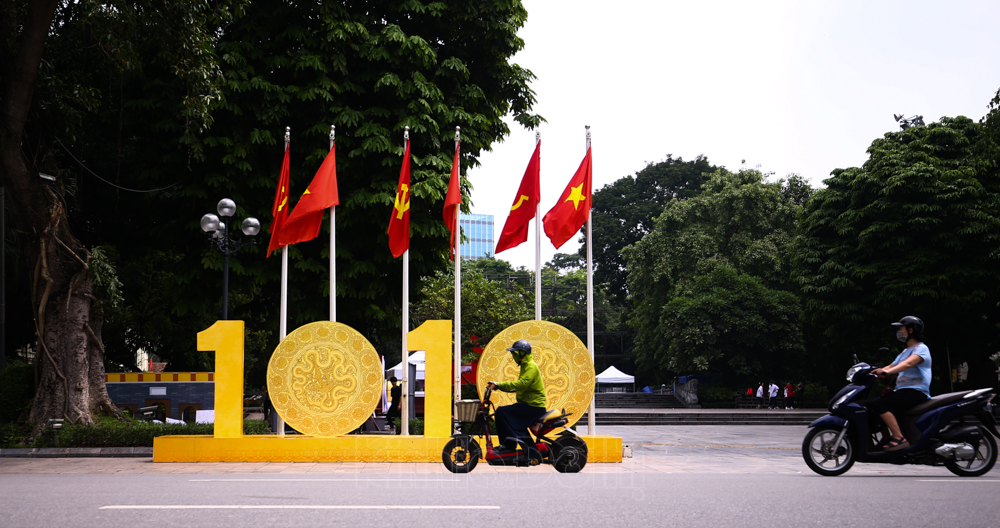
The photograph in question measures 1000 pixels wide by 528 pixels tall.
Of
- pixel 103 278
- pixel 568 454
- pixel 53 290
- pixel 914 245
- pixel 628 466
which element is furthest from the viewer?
pixel 914 245

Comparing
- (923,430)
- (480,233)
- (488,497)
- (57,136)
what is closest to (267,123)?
(57,136)

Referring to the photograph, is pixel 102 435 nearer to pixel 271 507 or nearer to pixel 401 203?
pixel 401 203

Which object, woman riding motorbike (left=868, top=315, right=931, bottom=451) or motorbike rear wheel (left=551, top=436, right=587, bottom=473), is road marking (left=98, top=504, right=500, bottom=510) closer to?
motorbike rear wheel (left=551, top=436, right=587, bottom=473)

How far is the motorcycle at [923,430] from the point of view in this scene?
9.97 metres

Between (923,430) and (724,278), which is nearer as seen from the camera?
(923,430)

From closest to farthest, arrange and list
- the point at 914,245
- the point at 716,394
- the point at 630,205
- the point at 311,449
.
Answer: the point at 311,449 → the point at 914,245 → the point at 716,394 → the point at 630,205

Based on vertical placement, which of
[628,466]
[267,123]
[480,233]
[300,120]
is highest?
[480,233]

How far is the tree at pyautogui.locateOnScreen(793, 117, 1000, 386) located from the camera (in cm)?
2928

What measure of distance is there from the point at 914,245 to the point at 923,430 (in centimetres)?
2334

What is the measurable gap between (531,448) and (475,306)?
32.7m

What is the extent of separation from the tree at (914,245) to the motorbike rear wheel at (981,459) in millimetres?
20014

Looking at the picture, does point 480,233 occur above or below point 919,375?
above

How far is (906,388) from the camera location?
33.3 feet

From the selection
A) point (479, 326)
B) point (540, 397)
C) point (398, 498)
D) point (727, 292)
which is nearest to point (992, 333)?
point (727, 292)
